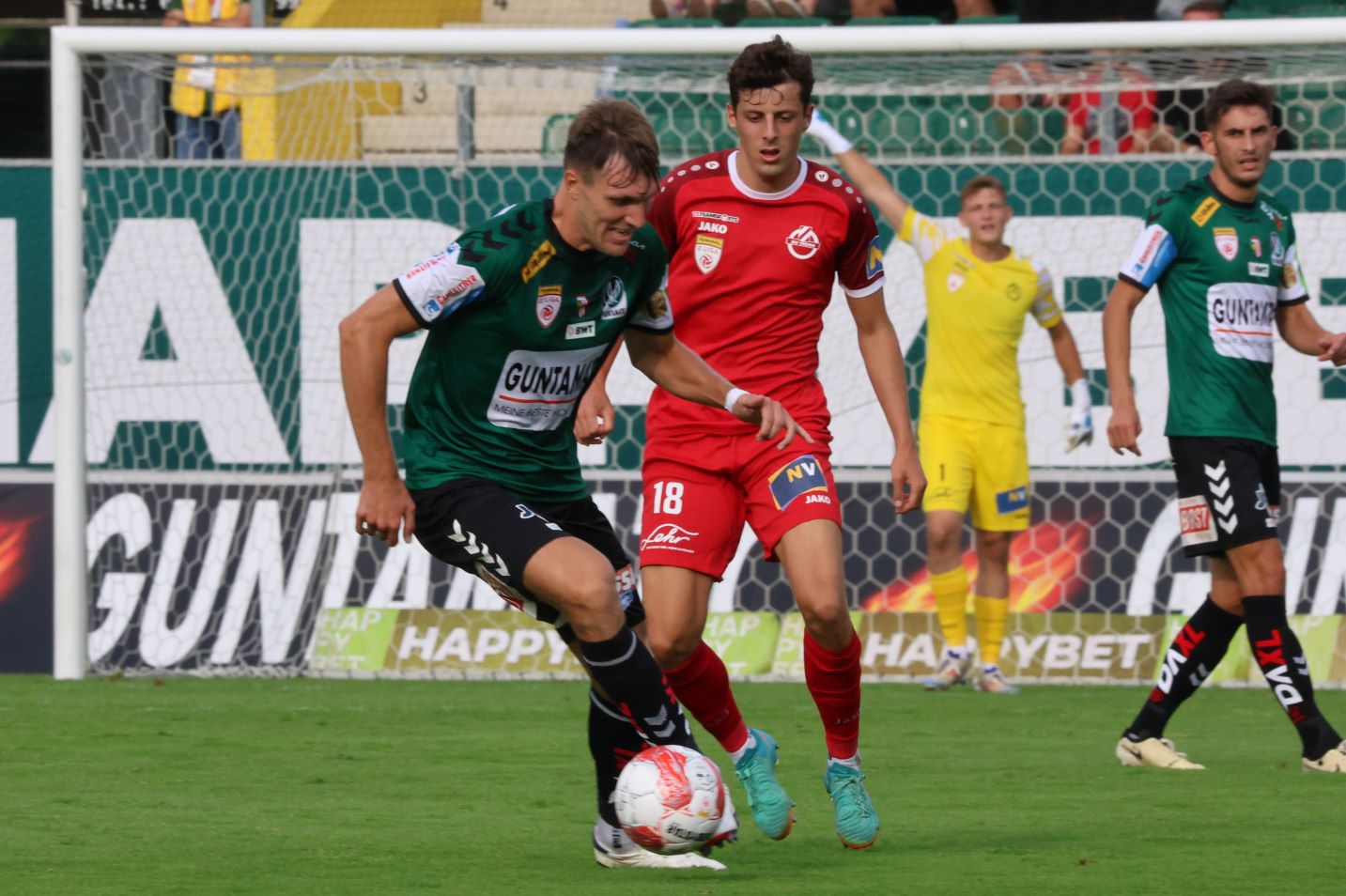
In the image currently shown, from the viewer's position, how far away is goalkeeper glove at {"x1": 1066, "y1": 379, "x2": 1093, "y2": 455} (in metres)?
8.99

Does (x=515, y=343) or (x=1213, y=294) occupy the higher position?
(x=1213, y=294)

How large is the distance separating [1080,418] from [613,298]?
4414 mm

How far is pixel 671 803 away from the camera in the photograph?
185 inches

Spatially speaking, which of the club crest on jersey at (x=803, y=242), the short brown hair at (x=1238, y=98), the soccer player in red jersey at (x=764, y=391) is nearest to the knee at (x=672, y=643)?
the soccer player in red jersey at (x=764, y=391)

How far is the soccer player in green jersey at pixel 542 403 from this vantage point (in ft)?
15.6

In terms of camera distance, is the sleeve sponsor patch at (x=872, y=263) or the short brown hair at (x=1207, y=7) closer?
the sleeve sponsor patch at (x=872, y=263)

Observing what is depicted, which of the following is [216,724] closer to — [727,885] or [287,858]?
[287,858]

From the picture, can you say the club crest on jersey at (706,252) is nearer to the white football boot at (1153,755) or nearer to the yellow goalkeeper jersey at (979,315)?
the white football boot at (1153,755)

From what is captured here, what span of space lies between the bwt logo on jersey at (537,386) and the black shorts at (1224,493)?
257 centimetres

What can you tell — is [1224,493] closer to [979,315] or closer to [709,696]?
[709,696]

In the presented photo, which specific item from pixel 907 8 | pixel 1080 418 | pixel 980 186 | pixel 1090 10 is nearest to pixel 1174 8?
pixel 1090 10

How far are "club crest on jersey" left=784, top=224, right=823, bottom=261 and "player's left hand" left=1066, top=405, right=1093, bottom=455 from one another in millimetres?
3456

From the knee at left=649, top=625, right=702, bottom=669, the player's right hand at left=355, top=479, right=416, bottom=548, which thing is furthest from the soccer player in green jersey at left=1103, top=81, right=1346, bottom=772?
the player's right hand at left=355, top=479, right=416, bottom=548

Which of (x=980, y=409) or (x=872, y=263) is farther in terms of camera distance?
(x=980, y=409)
